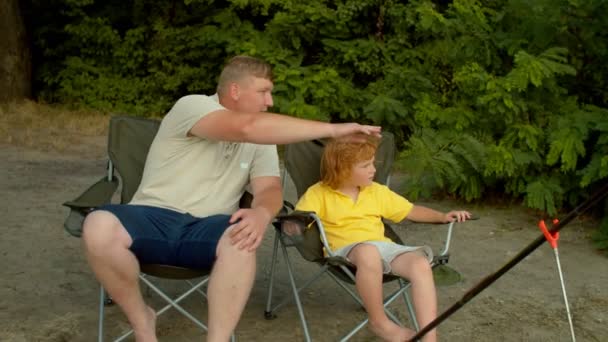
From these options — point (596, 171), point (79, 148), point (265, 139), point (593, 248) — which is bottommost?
point (79, 148)

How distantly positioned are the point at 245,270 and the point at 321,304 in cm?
108

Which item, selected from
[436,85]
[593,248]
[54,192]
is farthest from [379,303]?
[436,85]

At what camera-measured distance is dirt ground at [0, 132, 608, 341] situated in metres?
3.62

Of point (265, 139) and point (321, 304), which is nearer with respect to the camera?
point (265, 139)

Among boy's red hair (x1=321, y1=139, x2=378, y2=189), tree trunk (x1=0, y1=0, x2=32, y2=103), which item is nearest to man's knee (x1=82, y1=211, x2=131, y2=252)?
boy's red hair (x1=321, y1=139, x2=378, y2=189)

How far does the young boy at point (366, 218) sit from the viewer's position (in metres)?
3.21

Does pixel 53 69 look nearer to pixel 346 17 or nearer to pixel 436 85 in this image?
pixel 346 17

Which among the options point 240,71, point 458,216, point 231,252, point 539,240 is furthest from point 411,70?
point 539,240

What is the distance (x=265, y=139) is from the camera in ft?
9.55

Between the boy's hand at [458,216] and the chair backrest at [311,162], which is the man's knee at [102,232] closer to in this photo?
the chair backrest at [311,162]

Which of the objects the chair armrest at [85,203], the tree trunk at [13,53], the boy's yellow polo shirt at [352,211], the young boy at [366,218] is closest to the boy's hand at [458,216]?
the young boy at [366,218]

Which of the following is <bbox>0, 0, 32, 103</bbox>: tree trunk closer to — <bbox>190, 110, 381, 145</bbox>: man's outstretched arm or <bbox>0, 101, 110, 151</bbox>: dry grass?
<bbox>0, 101, 110, 151</bbox>: dry grass

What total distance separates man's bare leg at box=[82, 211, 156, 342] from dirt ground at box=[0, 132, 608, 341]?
1.40 feet

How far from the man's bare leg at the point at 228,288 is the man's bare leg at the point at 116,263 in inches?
10.9
